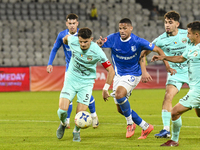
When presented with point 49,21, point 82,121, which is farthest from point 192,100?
point 49,21

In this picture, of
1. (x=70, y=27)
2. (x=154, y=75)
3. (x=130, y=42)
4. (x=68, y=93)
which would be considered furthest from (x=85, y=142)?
(x=154, y=75)

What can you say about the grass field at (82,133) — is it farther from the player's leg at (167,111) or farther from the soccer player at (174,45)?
the soccer player at (174,45)

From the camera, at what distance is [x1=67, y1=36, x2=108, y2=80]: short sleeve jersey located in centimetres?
607

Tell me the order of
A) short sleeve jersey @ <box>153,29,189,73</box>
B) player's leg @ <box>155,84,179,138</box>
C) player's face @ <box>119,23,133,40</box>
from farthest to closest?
short sleeve jersey @ <box>153,29,189,73</box>
player's face @ <box>119,23,133,40</box>
player's leg @ <box>155,84,179,138</box>

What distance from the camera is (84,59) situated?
6.08 m

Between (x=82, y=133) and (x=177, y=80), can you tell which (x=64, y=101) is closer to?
(x=82, y=133)

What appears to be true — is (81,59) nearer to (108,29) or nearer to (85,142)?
(85,142)

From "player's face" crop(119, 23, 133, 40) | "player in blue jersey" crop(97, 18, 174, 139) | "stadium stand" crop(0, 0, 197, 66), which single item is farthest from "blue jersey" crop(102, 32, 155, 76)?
"stadium stand" crop(0, 0, 197, 66)

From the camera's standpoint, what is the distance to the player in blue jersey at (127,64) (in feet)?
21.6

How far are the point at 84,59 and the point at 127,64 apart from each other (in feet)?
3.65

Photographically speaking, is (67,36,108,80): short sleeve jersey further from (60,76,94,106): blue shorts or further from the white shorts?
the white shorts

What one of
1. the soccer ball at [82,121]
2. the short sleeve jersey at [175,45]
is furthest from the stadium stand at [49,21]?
the soccer ball at [82,121]

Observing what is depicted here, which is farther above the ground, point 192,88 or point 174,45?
point 174,45

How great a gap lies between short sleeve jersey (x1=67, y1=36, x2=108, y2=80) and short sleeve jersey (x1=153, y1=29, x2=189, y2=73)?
1.65 m
